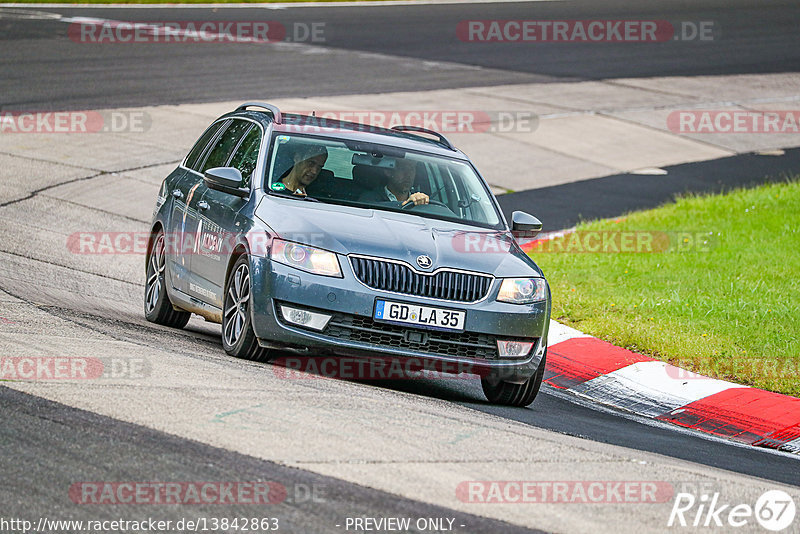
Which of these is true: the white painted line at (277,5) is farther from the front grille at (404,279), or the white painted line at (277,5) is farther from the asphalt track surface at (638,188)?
the front grille at (404,279)

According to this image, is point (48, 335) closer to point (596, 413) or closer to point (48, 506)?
point (48, 506)

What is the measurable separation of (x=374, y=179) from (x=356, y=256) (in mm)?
→ 1303

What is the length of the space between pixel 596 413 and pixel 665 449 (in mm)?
1212

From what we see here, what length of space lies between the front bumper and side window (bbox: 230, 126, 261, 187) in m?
1.23

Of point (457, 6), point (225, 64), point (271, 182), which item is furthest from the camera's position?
point (457, 6)

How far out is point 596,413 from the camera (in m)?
8.61

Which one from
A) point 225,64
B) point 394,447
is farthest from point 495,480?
point 225,64

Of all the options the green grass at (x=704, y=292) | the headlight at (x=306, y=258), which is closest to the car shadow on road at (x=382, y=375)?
the headlight at (x=306, y=258)

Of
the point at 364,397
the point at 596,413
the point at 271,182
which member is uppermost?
the point at 271,182

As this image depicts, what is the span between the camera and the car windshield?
8.60m

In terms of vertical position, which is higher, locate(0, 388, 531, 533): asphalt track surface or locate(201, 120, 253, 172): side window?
locate(201, 120, 253, 172): side window

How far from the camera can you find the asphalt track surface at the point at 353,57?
22531mm

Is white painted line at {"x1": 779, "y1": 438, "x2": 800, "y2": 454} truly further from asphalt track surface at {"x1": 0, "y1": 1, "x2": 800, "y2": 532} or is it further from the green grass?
the green grass

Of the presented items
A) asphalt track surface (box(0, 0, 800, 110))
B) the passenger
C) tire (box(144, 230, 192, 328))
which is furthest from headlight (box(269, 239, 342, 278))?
asphalt track surface (box(0, 0, 800, 110))
